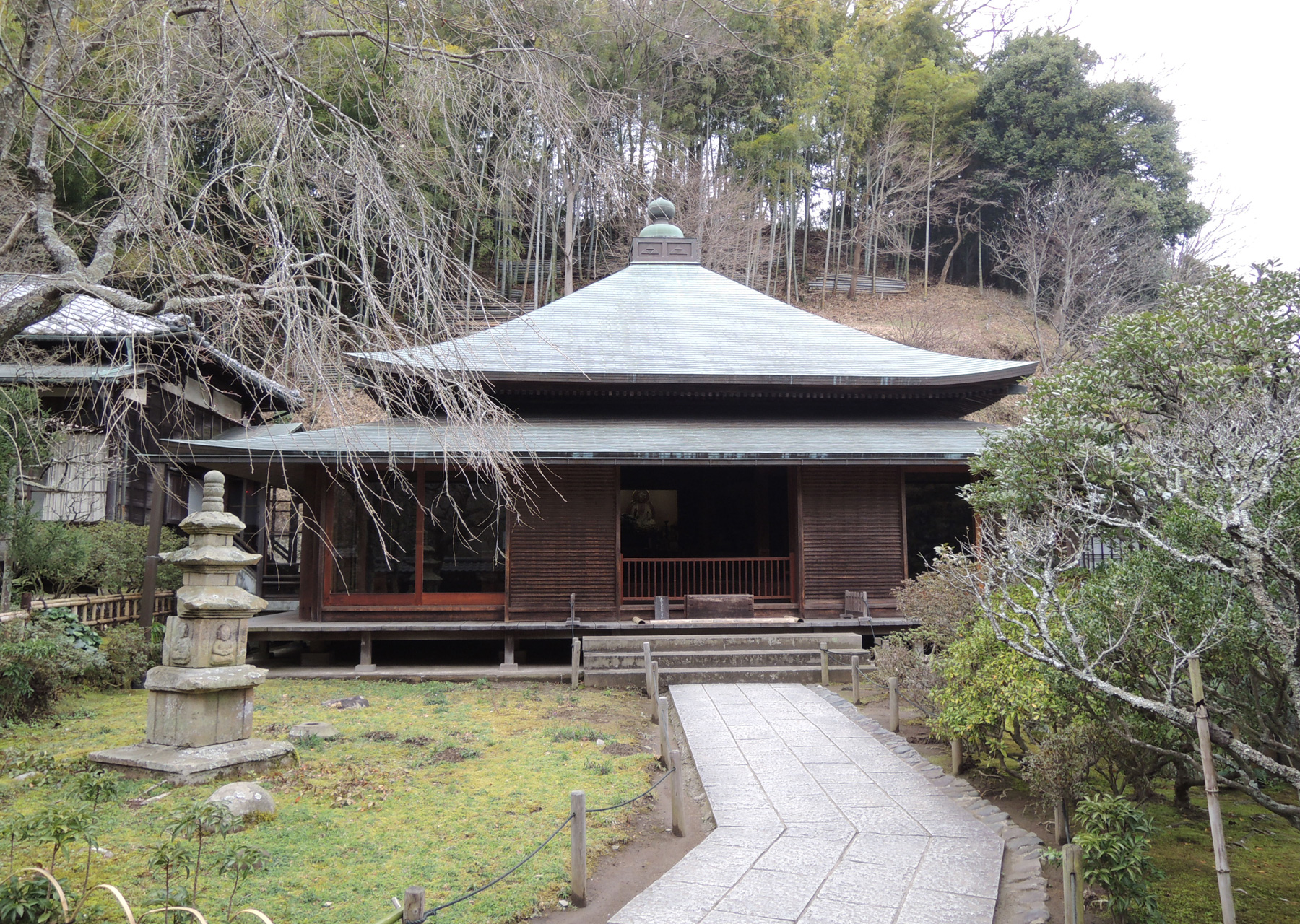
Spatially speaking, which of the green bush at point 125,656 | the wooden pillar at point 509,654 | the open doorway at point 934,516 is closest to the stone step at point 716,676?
the wooden pillar at point 509,654

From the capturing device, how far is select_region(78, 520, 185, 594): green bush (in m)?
11.4

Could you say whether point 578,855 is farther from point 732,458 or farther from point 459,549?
point 459,549

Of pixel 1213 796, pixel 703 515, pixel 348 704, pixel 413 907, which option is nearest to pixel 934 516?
pixel 703 515

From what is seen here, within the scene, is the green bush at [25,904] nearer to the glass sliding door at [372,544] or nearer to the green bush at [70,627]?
the green bush at [70,627]

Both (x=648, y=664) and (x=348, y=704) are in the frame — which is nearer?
(x=348, y=704)

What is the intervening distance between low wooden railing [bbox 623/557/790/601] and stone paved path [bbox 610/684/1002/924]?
500cm

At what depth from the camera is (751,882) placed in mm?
4328

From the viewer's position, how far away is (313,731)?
734 centimetres

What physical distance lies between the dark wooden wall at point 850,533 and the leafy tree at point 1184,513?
6772 millimetres

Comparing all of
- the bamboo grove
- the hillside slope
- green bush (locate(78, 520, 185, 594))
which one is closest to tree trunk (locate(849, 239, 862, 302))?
the hillside slope

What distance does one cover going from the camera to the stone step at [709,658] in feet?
34.4

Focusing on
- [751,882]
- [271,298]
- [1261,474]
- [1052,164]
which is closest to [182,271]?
[271,298]

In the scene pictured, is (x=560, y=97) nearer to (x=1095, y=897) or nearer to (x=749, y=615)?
(x=1095, y=897)

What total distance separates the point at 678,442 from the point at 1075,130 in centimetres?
3118
